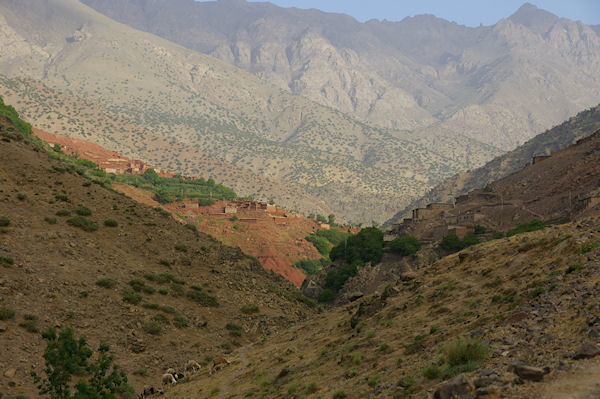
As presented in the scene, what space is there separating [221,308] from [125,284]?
638 cm

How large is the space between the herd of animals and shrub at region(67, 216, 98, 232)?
13.1 meters

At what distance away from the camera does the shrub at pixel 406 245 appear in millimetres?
60812

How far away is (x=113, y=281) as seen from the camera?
3406 centimetres

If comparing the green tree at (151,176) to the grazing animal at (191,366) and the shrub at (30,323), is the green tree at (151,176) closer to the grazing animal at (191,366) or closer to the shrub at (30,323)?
the grazing animal at (191,366)

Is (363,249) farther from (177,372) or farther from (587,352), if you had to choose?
(587,352)

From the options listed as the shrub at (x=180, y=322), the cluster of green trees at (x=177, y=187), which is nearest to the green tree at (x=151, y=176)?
the cluster of green trees at (x=177, y=187)

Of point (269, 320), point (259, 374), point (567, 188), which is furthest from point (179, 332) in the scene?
point (567, 188)

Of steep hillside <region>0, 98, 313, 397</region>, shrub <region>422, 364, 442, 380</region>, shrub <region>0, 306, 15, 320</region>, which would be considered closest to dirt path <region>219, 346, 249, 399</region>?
steep hillside <region>0, 98, 313, 397</region>

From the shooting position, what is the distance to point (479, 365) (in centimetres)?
1384

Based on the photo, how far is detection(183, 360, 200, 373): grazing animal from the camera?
29406 millimetres

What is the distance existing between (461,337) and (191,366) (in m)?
17.0

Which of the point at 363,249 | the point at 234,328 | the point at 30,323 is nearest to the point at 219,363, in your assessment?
the point at 234,328

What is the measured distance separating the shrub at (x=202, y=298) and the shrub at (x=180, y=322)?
2973 mm

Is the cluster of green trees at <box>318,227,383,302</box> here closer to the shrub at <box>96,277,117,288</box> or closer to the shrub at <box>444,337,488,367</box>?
the shrub at <box>96,277,117,288</box>
